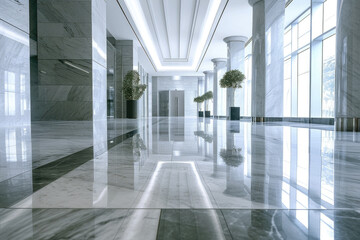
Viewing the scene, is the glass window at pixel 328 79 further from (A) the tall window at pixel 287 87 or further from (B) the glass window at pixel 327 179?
(B) the glass window at pixel 327 179

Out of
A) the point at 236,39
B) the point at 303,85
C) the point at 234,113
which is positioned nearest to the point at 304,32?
the point at 303,85

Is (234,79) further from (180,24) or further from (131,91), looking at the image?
(131,91)

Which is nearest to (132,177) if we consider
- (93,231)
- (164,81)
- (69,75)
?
(93,231)

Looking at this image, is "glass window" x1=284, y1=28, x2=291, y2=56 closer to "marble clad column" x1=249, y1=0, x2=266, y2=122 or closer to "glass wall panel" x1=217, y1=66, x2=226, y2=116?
"marble clad column" x1=249, y1=0, x2=266, y2=122

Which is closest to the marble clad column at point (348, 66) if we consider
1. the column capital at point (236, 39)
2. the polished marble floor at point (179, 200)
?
the polished marble floor at point (179, 200)

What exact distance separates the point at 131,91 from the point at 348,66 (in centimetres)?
1409

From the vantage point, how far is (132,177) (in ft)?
5.63

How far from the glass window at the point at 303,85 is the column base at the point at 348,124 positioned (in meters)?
8.70

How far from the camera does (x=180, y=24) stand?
57.5ft

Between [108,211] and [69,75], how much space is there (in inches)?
470

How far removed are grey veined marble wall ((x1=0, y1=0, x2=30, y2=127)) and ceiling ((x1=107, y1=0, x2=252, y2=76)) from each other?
24.0ft

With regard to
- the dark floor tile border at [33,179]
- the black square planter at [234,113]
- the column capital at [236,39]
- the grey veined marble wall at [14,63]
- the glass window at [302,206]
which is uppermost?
the column capital at [236,39]

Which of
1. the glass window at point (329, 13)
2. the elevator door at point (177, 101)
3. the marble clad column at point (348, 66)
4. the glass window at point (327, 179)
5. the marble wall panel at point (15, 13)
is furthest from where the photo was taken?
the elevator door at point (177, 101)

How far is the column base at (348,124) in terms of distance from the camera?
20.4 feet
